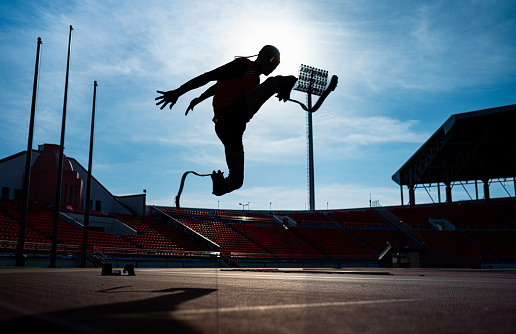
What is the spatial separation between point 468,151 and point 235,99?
40.6 m

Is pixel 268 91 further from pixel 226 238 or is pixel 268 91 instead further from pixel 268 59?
pixel 226 238

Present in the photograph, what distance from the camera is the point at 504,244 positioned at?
37500mm

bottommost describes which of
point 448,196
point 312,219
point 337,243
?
point 337,243

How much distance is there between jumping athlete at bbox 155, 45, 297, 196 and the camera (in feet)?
13.0

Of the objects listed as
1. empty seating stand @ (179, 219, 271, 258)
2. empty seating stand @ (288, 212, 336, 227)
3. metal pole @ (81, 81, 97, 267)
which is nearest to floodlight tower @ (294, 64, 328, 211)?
empty seating stand @ (288, 212, 336, 227)

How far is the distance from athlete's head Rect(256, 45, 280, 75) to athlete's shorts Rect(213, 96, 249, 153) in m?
0.36

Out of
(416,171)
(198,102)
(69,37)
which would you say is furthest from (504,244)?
(198,102)

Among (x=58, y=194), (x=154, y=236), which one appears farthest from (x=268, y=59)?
(x=154, y=236)

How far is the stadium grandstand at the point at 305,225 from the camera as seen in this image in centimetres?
2627

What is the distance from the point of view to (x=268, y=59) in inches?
159

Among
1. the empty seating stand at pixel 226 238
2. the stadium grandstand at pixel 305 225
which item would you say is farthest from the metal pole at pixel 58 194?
the empty seating stand at pixel 226 238

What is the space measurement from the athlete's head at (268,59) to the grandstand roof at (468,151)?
3432 centimetres

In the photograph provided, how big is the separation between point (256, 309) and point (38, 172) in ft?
110

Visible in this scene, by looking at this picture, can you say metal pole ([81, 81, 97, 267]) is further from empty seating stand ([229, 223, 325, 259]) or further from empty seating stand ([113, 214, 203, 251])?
empty seating stand ([229, 223, 325, 259])
